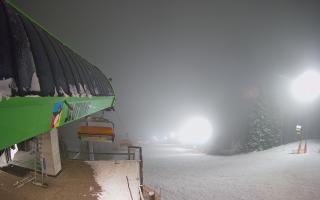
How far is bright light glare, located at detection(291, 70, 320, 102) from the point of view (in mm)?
35050

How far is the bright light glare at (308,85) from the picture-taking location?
35.0 meters

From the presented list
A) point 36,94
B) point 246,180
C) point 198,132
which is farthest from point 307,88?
point 36,94

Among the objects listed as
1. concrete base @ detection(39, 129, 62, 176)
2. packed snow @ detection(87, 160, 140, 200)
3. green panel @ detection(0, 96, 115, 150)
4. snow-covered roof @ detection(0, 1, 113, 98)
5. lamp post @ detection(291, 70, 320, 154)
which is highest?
lamp post @ detection(291, 70, 320, 154)

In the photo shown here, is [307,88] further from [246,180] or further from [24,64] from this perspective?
[24,64]

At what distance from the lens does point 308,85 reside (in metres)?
36.9

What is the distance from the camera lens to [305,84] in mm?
37062

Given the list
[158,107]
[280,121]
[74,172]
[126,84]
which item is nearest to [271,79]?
[280,121]

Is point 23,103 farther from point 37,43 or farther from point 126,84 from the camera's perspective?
point 126,84

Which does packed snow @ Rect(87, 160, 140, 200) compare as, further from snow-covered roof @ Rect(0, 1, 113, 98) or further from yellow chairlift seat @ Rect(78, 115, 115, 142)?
snow-covered roof @ Rect(0, 1, 113, 98)

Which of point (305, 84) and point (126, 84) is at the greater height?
point (126, 84)

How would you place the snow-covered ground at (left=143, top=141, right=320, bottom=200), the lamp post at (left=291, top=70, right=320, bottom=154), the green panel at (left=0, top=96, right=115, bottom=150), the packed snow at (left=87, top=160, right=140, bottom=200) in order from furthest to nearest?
the lamp post at (left=291, top=70, right=320, bottom=154) < the snow-covered ground at (left=143, top=141, right=320, bottom=200) < the packed snow at (left=87, top=160, right=140, bottom=200) < the green panel at (left=0, top=96, right=115, bottom=150)

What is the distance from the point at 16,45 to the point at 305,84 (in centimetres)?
4163

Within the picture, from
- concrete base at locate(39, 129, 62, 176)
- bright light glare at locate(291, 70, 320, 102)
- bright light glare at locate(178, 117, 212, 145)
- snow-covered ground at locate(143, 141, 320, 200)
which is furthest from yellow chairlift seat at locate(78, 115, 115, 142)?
bright light glare at locate(178, 117, 212, 145)

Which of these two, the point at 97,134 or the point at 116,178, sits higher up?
the point at 97,134
